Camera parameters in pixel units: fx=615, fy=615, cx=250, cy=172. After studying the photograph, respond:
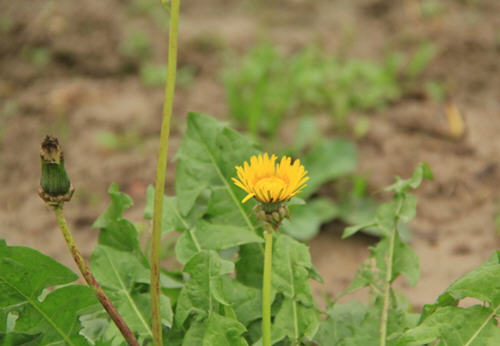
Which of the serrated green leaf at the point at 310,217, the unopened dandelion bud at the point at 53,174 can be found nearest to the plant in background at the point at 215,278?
the unopened dandelion bud at the point at 53,174

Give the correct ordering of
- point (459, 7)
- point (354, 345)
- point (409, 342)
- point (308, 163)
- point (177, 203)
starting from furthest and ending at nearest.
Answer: point (459, 7)
point (308, 163)
point (177, 203)
point (354, 345)
point (409, 342)

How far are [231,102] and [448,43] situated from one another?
1.78 meters

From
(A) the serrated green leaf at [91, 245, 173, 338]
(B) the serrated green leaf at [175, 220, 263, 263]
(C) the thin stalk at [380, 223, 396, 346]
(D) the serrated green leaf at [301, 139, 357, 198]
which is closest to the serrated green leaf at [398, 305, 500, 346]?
(C) the thin stalk at [380, 223, 396, 346]

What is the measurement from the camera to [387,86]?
399 cm

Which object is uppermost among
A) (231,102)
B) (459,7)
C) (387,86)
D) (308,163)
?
(459,7)

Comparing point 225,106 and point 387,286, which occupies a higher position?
point 225,106

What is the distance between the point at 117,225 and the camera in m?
1.91

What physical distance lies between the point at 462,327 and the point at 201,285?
27.8 inches

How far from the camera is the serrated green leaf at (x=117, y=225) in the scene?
1.86 m

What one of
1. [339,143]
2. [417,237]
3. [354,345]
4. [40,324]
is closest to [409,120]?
[339,143]

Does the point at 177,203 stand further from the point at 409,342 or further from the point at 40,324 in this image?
the point at 409,342

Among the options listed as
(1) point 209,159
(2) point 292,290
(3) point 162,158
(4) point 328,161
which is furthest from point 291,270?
(4) point 328,161

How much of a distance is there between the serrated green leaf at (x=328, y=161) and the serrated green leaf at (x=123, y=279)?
1451 mm

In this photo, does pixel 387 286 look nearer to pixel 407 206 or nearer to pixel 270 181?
pixel 407 206
